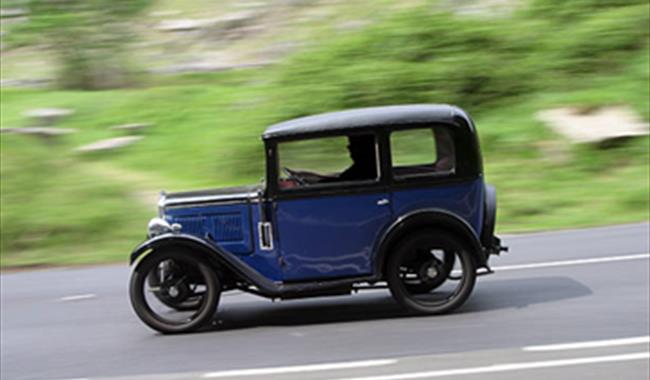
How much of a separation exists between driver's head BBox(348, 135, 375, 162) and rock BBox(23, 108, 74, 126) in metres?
9.72

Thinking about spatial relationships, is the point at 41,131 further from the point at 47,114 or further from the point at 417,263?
the point at 417,263

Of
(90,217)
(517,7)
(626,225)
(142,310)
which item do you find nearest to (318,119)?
(142,310)

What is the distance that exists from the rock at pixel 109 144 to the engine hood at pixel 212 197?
7.41 m

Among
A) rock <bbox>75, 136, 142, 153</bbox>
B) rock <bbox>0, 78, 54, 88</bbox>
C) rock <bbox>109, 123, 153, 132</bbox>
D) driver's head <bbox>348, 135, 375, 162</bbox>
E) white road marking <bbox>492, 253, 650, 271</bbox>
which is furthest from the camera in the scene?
rock <bbox>0, 78, 54, 88</bbox>

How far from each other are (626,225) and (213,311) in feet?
16.3

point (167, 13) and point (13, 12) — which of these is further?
point (167, 13)

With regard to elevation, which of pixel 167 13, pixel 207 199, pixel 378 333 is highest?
pixel 167 13

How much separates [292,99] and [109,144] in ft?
8.90

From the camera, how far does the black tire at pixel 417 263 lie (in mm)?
8242

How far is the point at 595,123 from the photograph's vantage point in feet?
47.8

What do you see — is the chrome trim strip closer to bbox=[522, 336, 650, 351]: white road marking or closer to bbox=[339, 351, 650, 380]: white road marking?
bbox=[339, 351, 650, 380]: white road marking

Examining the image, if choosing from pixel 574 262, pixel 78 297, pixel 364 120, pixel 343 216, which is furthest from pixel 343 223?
pixel 78 297

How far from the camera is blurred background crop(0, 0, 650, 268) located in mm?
13023

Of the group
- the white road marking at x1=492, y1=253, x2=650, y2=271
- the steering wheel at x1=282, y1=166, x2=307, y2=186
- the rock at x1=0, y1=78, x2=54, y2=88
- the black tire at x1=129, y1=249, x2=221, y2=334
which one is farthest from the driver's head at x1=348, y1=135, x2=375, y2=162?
the rock at x1=0, y1=78, x2=54, y2=88
